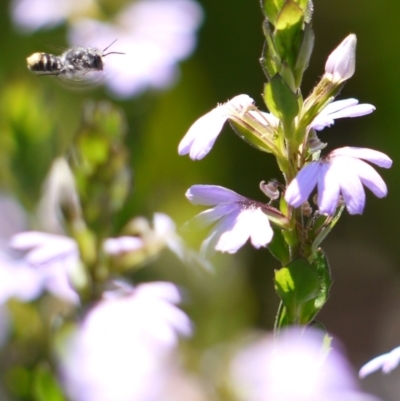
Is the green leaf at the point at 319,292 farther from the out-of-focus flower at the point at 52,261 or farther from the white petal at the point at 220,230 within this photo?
the out-of-focus flower at the point at 52,261

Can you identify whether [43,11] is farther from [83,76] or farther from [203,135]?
[203,135]

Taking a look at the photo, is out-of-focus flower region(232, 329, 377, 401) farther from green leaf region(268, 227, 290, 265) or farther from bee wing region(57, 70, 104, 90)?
bee wing region(57, 70, 104, 90)

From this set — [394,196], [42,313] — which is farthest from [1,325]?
[394,196]

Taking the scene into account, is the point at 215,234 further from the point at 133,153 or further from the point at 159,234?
the point at 133,153

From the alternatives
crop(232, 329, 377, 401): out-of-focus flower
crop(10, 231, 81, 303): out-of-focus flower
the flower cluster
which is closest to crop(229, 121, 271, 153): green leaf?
the flower cluster

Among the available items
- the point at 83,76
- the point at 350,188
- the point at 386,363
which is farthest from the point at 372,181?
the point at 83,76
